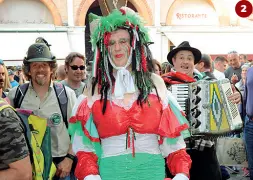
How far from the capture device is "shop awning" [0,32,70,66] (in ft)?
51.5

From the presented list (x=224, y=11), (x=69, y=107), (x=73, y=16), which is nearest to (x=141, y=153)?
(x=69, y=107)

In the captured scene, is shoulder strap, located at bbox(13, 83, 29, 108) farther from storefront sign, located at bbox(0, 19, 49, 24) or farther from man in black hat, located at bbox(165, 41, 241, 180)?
storefront sign, located at bbox(0, 19, 49, 24)

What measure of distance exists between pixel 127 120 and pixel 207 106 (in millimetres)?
1652

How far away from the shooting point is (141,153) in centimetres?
269

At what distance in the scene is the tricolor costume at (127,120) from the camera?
2674 mm

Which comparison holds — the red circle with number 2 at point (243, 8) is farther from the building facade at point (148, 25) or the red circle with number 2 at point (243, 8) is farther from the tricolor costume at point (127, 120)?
the tricolor costume at point (127, 120)

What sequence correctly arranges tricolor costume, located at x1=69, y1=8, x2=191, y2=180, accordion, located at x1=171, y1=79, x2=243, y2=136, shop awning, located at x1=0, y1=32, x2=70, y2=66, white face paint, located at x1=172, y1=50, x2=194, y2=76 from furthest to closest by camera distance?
shop awning, located at x1=0, y1=32, x2=70, y2=66, white face paint, located at x1=172, y1=50, x2=194, y2=76, accordion, located at x1=171, y1=79, x2=243, y2=136, tricolor costume, located at x1=69, y1=8, x2=191, y2=180

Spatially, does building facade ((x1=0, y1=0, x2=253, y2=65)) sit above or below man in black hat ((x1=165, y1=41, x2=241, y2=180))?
above

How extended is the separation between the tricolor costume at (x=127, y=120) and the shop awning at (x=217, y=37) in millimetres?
15553

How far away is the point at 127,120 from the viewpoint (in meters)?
2.68

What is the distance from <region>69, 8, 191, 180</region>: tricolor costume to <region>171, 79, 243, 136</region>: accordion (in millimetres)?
1315

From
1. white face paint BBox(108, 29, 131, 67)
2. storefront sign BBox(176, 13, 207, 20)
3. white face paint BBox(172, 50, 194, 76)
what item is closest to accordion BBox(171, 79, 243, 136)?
white face paint BBox(172, 50, 194, 76)

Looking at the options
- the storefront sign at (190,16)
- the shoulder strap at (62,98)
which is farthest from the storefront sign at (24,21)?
the shoulder strap at (62,98)

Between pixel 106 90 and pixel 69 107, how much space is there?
3.83 feet
